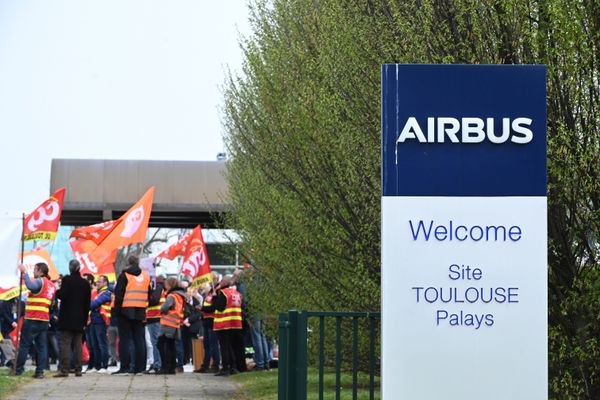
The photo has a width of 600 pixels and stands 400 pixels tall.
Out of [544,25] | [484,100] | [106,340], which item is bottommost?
[106,340]

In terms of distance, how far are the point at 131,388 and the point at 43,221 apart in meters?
4.21

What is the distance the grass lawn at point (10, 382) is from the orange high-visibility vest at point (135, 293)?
2.11 meters

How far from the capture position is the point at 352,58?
14.7 m

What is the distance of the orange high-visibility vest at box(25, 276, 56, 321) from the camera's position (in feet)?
73.4

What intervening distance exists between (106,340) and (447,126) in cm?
1940

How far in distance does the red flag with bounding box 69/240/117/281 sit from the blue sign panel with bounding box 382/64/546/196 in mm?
19895

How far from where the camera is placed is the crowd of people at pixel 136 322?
74.3ft

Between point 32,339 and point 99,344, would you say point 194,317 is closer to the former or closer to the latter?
point 99,344

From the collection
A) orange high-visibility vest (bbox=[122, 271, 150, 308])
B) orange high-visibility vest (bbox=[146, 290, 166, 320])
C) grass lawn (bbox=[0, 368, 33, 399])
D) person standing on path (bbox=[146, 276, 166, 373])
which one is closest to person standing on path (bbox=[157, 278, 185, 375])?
person standing on path (bbox=[146, 276, 166, 373])

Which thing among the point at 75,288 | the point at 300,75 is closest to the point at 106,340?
the point at 75,288

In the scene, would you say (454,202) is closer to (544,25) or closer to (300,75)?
(544,25)

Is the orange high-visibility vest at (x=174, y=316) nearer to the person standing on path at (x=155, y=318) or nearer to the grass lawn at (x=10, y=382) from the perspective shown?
the person standing on path at (x=155, y=318)

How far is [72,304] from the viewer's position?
22.6 metres

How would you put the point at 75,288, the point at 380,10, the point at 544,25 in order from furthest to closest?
the point at 75,288 → the point at 380,10 → the point at 544,25
